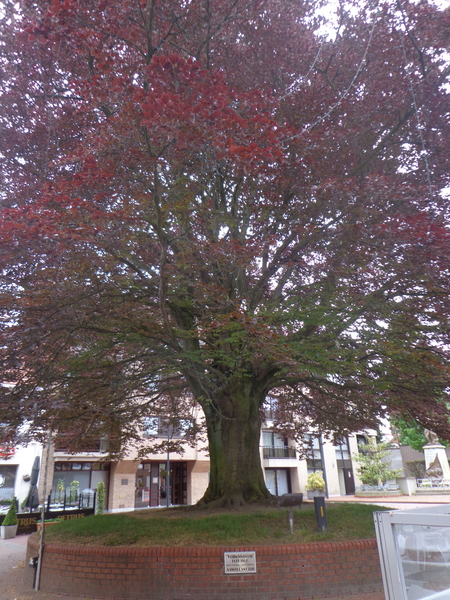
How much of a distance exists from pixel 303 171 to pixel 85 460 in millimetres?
27810

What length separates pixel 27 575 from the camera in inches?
356

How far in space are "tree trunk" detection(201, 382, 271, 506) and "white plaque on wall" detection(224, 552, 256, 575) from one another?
2.56 metres

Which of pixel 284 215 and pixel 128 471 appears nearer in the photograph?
pixel 284 215

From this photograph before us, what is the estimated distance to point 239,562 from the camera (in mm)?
6973

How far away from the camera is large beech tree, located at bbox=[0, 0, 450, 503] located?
253 inches

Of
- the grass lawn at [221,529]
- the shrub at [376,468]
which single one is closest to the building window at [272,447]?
the shrub at [376,468]

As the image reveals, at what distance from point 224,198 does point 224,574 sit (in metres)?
7.48

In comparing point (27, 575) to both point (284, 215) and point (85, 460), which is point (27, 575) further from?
point (85, 460)

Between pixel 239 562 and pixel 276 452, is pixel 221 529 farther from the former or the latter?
pixel 276 452

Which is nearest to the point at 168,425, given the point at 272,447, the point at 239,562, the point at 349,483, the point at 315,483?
the point at 239,562

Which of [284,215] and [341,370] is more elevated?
[284,215]

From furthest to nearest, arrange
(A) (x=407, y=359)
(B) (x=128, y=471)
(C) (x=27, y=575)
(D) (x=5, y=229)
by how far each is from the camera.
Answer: (B) (x=128, y=471)
(C) (x=27, y=575)
(A) (x=407, y=359)
(D) (x=5, y=229)

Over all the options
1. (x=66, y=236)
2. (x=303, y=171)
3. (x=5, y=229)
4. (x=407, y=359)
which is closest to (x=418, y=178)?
(x=303, y=171)

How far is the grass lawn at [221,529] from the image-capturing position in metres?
7.62
